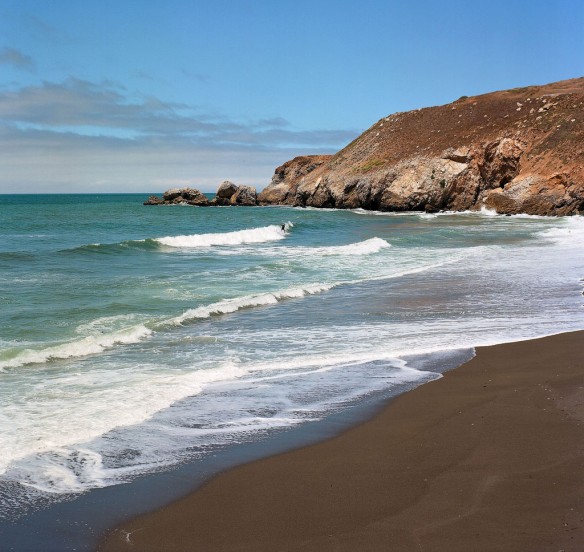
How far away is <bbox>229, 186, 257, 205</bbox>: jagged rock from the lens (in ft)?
263

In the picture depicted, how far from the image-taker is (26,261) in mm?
22734

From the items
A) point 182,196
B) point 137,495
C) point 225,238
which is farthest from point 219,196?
point 137,495

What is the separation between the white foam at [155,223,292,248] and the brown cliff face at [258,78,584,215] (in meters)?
20.5

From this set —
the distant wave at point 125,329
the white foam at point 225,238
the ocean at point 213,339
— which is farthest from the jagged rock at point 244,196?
the distant wave at point 125,329

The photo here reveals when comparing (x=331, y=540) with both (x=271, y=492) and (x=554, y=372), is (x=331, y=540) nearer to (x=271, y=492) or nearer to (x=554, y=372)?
(x=271, y=492)

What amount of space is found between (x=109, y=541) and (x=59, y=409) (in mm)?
3032

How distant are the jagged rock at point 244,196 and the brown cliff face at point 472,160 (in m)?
6.68

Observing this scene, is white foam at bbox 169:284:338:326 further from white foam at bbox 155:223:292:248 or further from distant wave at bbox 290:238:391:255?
white foam at bbox 155:223:292:248

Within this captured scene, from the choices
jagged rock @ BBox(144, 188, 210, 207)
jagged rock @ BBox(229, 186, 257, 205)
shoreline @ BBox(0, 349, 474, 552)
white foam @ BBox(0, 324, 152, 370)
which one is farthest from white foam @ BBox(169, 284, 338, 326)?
jagged rock @ BBox(144, 188, 210, 207)

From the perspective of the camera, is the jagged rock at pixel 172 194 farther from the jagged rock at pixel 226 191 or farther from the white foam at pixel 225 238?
the white foam at pixel 225 238

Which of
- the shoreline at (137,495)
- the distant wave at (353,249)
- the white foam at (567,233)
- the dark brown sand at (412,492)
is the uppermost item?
the white foam at (567,233)

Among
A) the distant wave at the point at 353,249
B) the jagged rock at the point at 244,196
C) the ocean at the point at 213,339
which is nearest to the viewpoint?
the ocean at the point at 213,339

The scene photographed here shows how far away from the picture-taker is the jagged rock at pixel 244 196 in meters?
80.3

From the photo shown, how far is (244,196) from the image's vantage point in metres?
80.3
